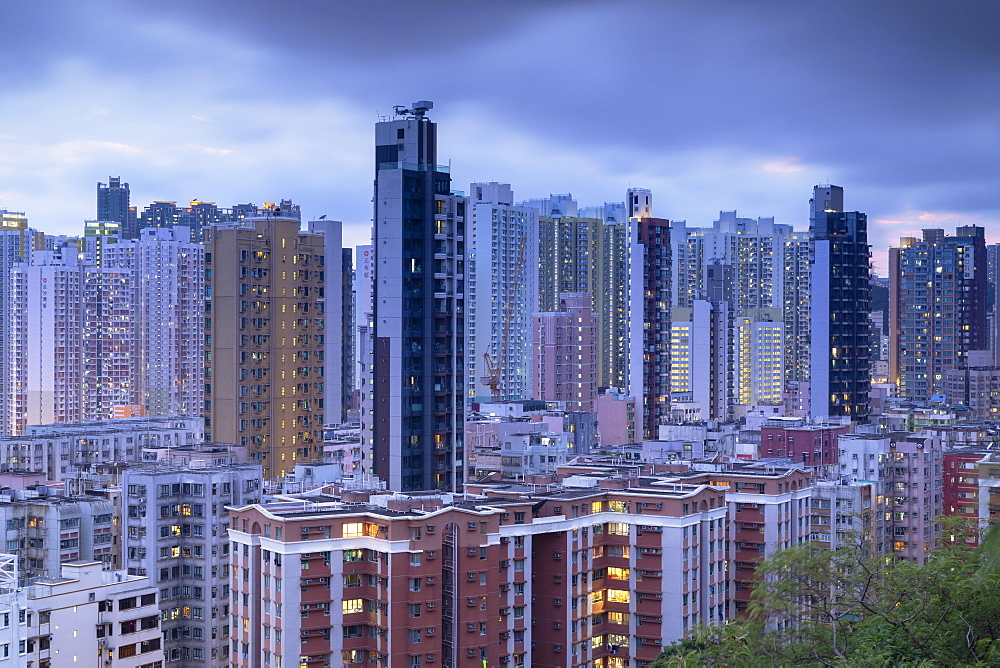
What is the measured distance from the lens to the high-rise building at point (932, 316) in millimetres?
176500

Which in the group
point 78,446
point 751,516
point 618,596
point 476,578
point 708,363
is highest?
point 708,363

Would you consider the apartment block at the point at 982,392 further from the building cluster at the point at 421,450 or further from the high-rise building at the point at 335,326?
the high-rise building at the point at 335,326

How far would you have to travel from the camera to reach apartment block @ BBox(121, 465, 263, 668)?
5809 centimetres

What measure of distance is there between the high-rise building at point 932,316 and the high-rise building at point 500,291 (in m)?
54.4

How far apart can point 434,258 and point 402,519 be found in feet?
75.3

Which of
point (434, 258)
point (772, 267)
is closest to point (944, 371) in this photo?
point (772, 267)

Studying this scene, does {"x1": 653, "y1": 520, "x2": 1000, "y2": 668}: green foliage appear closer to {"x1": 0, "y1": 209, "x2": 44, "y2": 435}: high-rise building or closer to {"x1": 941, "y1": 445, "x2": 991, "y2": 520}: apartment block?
{"x1": 941, "y1": 445, "x2": 991, "y2": 520}: apartment block

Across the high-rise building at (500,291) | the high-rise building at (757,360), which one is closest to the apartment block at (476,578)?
the high-rise building at (500,291)

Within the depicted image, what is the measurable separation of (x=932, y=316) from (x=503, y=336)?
63.6m

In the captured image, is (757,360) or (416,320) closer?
(416,320)

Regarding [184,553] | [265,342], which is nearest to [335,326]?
[265,342]

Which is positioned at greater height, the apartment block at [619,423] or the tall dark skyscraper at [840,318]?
the tall dark skyscraper at [840,318]

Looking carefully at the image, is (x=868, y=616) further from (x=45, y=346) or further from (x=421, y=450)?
(x=45, y=346)

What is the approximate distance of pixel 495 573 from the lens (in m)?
49.6
